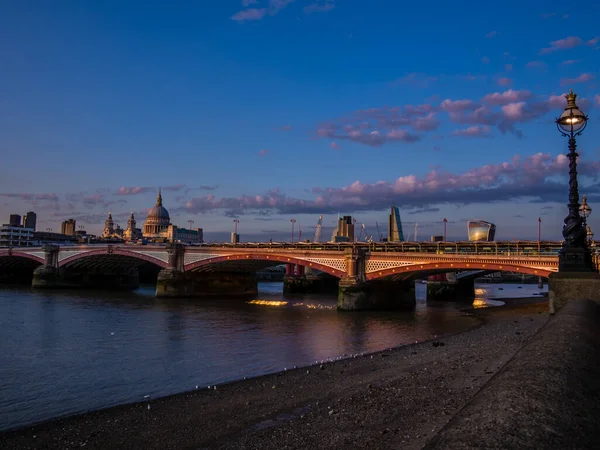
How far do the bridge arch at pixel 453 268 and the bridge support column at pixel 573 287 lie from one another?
24710mm

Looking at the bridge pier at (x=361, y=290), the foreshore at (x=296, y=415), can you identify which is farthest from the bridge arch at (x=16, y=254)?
the foreshore at (x=296, y=415)

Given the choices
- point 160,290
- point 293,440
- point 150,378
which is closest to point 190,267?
point 160,290

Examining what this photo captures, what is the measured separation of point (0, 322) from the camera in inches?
1414

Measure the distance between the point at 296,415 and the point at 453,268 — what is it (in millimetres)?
34674

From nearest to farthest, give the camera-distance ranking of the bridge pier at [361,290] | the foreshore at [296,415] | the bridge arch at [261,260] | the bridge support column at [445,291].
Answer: the foreshore at [296,415] → the bridge pier at [361,290] → the bridge arch at [261,260] → the bridge support column at [445,291]

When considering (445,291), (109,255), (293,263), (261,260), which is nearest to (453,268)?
(293,263)

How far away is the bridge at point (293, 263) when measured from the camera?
43.4 metres

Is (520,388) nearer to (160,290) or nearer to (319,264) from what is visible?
(319,264)

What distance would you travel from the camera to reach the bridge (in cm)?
4338

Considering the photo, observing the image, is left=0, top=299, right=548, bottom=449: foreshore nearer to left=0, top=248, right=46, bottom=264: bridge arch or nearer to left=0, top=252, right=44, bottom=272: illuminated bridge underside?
left=0, top=248, right=46, bottom=264: bridge arch

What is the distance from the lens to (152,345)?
2669cm

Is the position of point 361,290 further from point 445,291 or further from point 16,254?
point 16,254

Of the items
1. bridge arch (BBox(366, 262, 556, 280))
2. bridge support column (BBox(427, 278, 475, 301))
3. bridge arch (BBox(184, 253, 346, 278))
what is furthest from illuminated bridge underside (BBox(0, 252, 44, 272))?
bridge support column (BBox(427, 278, 475, 301))

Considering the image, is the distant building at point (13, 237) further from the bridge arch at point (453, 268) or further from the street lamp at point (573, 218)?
the street lamp at point (573, 218)
